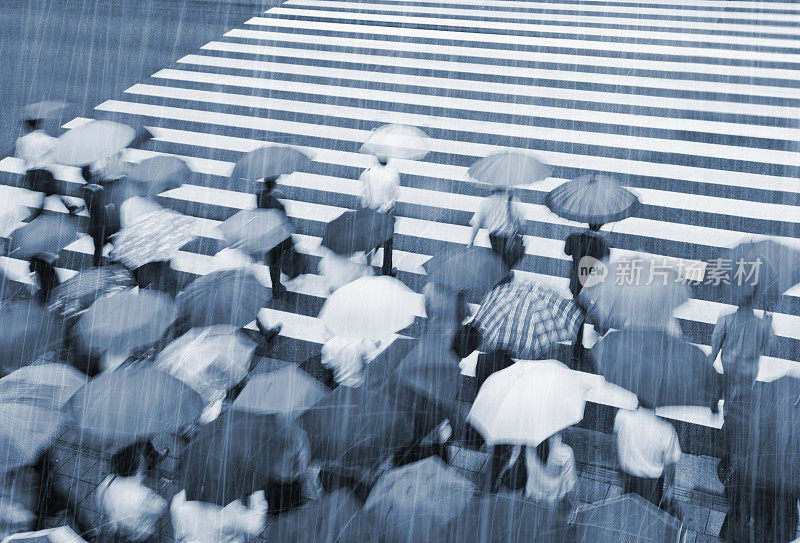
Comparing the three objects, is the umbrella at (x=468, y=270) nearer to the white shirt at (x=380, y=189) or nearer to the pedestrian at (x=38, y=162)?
the white shirt at (x=380, y=189)

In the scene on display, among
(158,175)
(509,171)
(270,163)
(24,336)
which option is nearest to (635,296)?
(509,171)

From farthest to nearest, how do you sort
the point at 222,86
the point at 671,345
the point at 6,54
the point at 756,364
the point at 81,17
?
1. the point at 81,17
2. the point at 6,54
3. the point at 222,86
4. the point at 756,364
5. the point at 671,345

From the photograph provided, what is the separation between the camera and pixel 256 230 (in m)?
5.18

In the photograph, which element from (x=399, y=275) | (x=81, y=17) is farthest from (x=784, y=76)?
(x=81, y=17)

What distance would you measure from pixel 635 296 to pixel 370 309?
148cm

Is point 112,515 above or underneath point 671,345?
underneath

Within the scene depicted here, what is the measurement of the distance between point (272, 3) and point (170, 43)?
6.35ft

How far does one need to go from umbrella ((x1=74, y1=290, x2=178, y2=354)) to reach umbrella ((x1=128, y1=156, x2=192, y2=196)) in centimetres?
162

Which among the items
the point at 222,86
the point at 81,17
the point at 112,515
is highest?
the point at 81,17

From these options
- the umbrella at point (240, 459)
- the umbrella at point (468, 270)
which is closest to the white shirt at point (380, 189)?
the umbrella at point (468, 270)

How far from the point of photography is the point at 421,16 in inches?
430

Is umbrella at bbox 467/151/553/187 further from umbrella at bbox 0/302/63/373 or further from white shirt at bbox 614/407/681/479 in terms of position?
umbrella at bbox 0/302/63/373

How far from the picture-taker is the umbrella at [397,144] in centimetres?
600

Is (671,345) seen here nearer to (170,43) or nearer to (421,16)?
(421,16)
